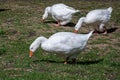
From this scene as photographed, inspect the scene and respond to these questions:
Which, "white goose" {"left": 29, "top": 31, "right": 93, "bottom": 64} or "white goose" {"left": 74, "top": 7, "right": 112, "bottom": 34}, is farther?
"white goose" {"left": 74, "top": 7, "right": 112, "bottom": 34}

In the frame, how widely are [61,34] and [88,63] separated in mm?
1076

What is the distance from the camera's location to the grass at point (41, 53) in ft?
33.5

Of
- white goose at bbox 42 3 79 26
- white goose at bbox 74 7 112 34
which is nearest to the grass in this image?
white goose at bbox 42 3 79 26

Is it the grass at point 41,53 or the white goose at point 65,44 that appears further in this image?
the white goose at point 65,44

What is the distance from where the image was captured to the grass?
402 inches

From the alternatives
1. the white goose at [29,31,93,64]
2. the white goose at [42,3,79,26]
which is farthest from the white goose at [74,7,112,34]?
the white goose at [29,31,93,64]

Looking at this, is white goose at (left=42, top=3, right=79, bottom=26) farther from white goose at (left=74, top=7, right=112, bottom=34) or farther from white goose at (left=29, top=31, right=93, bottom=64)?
white goose at (left=29, top=31, right=93, bottom=64)

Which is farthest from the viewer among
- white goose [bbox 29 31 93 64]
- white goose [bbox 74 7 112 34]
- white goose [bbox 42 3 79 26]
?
white goose [bbox 42 3 79 26]

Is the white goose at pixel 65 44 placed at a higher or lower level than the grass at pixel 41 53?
higher

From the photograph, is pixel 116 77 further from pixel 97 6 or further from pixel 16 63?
pixel 97 6

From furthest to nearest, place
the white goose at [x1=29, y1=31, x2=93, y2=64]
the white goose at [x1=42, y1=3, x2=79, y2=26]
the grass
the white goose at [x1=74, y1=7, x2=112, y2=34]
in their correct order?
the white goose at [x1=42, y1=3, x2=79, y2=26] < the white goose at [x1=74, y1=7, x2=112, y2=34] < the white goose at [x1=29, y1=31, x2=93, y2=64] < the grass

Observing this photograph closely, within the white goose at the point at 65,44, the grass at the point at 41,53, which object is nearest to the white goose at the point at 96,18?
the grass at the point at 41,53

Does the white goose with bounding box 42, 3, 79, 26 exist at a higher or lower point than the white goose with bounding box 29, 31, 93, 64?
lower

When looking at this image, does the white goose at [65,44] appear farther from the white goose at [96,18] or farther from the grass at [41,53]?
the white goose at [96,18]
